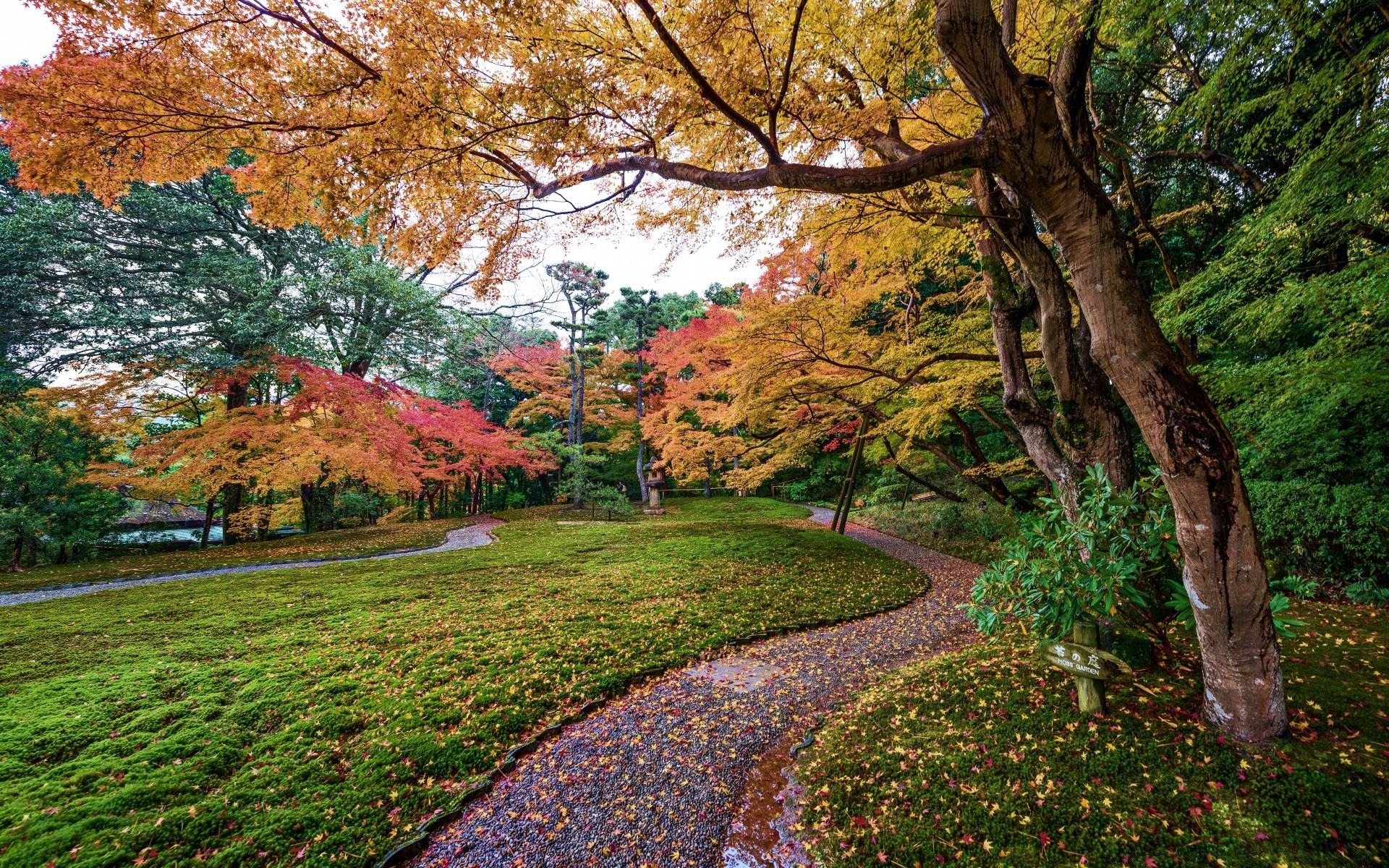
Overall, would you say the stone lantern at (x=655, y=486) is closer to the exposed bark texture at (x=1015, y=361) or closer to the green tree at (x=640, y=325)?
the green tree at (x=640, y=325)

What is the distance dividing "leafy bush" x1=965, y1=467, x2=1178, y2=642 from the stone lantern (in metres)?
15.5

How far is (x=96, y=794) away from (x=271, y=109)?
4617mm

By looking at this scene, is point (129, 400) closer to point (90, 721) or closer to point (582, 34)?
point (90, 721)

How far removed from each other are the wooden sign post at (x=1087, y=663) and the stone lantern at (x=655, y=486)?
1565cm

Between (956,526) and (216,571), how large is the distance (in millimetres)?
16520

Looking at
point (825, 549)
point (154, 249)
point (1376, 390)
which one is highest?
point (154, 249)

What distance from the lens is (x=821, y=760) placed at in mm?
2986

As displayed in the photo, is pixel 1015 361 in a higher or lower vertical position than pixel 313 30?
lower

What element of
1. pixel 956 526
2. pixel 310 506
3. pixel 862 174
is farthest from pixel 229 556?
pixel 956 526

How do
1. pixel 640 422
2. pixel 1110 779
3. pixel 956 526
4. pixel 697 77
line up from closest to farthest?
pixel 1110 779, pixel 697 77, pixel 956 526, pixel 640 422

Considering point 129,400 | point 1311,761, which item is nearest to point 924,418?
point 1311,761

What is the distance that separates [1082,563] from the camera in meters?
2.52

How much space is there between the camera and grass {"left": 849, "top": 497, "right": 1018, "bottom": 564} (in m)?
10.6

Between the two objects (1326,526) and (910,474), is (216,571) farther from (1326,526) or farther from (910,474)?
(1326,526)
